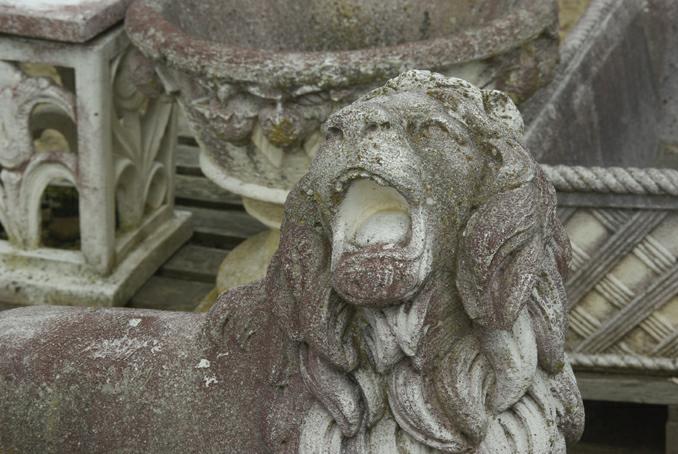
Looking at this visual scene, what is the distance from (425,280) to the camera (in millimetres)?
1396

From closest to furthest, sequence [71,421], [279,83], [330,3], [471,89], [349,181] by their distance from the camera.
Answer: [349,181], [471,89], [71,421], [279,83], [330,3]

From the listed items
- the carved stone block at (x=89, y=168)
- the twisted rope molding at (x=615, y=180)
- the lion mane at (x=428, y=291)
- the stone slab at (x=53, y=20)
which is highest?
the lion mane at (x=428, y=291)

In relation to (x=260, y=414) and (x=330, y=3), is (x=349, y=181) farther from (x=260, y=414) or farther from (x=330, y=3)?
(x=330, y=3)

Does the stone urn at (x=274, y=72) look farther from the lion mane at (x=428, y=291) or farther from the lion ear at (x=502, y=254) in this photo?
the lion ear at (x=502, y=254)

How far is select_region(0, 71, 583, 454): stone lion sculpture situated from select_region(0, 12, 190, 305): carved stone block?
1.16m

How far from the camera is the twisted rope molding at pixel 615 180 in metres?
2.25

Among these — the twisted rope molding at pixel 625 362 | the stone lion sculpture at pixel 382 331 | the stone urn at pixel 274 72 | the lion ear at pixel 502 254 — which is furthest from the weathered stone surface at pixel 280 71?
the lion ear at pixel 502 254

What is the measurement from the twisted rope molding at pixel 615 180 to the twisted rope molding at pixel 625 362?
1.28 feet

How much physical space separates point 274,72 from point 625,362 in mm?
982

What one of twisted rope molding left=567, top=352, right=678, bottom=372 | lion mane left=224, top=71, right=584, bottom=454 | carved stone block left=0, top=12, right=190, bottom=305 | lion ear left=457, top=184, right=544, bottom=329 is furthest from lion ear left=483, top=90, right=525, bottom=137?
carved stone block left=0, top=12, right=190, bottom=305

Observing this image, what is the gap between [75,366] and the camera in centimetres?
165

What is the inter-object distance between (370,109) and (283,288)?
0.87ft

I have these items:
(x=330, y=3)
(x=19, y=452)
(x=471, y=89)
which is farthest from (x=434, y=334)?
(x=330, y=3)

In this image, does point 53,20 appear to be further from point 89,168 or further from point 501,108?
point 501,108
